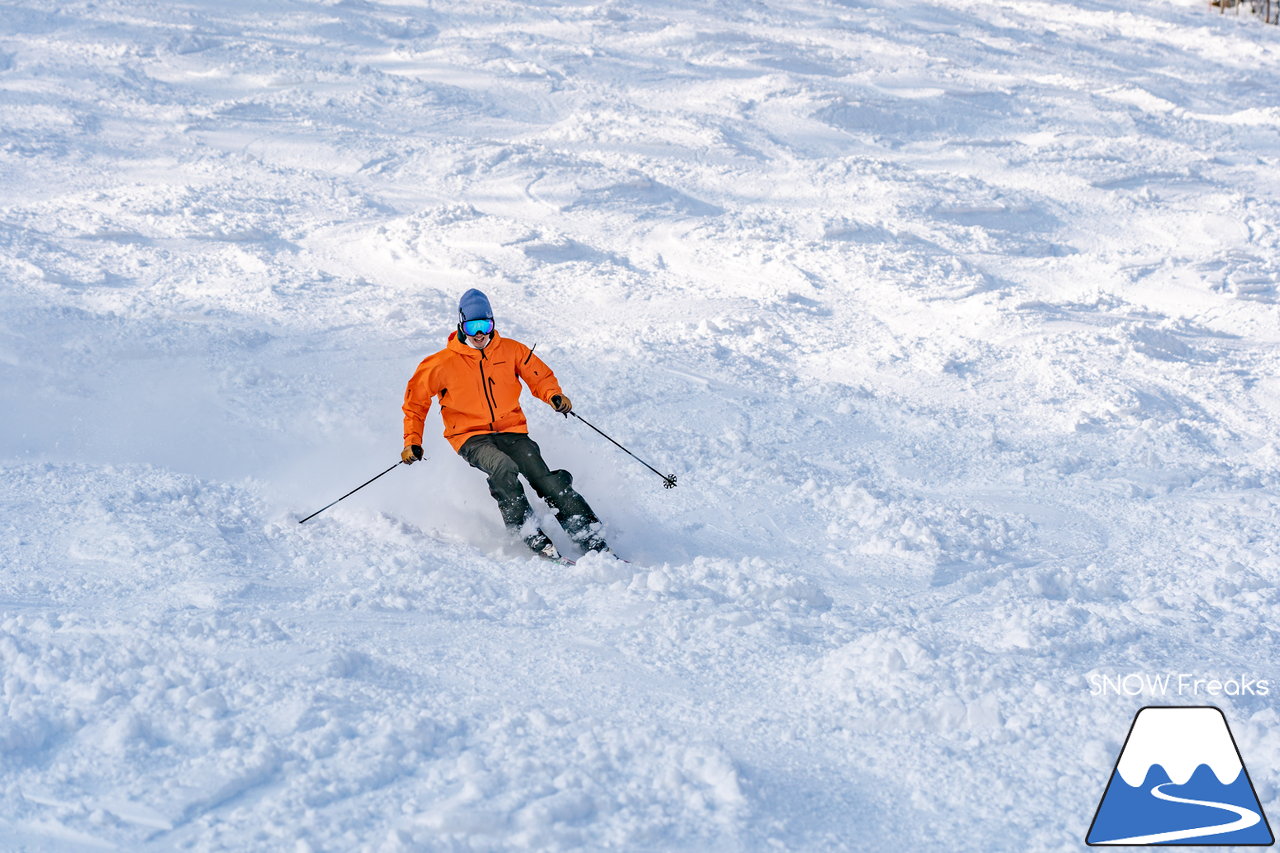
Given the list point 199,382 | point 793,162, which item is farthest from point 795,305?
point 199,382

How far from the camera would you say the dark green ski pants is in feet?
19.0

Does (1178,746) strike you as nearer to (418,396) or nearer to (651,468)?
(651,468)

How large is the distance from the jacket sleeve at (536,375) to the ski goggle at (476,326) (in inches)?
12.5

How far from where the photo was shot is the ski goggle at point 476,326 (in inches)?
233

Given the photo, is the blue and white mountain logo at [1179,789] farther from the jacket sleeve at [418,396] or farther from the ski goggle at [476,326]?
the jacket sleeve at [418,396]

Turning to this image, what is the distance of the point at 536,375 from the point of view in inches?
246

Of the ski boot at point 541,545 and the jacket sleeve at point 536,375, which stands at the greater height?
the jacket sleeve at point 536,375

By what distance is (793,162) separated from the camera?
13.3 meters

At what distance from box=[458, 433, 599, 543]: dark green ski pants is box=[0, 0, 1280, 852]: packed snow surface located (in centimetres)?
28

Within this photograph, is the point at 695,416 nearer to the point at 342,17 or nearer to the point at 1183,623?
the point at 1183,623

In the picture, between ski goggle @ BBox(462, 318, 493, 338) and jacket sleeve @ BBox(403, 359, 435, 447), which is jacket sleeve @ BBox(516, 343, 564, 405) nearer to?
ski goggle @ BBox(462, 318, 493, 338)

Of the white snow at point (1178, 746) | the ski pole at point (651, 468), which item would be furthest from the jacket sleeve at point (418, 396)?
the white snow at point (1178, 746)

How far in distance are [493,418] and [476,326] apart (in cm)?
53

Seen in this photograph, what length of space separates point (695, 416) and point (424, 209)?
5.11 meters
